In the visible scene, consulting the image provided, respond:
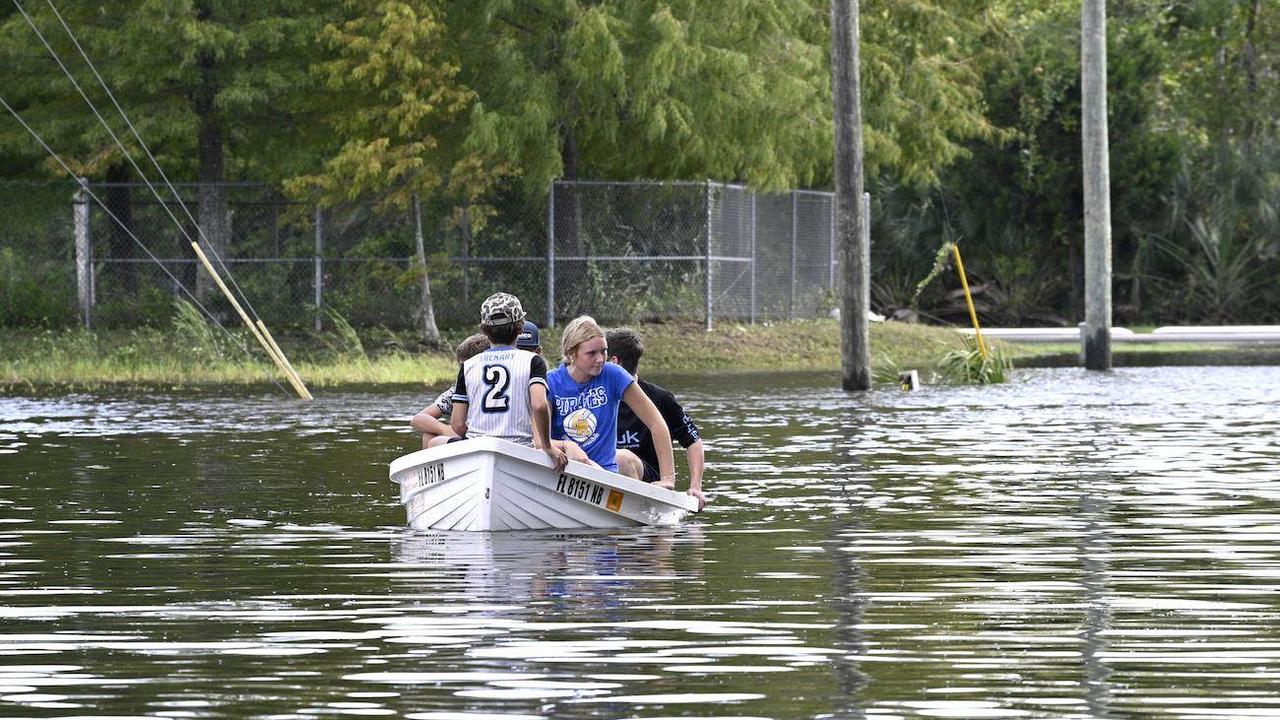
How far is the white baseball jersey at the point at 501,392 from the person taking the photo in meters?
14.4

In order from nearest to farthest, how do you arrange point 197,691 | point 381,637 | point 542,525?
point 197,691, point 381,637, point 542,525

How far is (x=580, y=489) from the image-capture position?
14539mm

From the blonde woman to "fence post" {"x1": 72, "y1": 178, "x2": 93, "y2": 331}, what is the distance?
24.4m

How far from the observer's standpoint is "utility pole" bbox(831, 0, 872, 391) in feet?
94.7

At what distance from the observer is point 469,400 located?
14.7m

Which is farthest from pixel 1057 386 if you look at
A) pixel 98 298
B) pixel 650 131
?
pixel 98 298

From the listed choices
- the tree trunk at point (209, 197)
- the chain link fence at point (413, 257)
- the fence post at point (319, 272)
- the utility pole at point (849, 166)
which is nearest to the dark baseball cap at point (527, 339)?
the utility pole at point (849, 166)

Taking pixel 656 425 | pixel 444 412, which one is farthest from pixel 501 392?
pixel 444 412

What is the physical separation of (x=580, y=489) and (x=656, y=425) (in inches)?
31.4

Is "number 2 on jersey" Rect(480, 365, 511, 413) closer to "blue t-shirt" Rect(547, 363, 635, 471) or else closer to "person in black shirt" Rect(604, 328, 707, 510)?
"blue t-shirt" Rect(547, 363, 635, 471)

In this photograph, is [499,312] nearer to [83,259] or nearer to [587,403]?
[587,403]

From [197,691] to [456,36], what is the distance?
100ft

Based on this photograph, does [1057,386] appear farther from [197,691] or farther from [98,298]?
[197,691]

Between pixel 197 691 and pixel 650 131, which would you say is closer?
pixel 197 691
